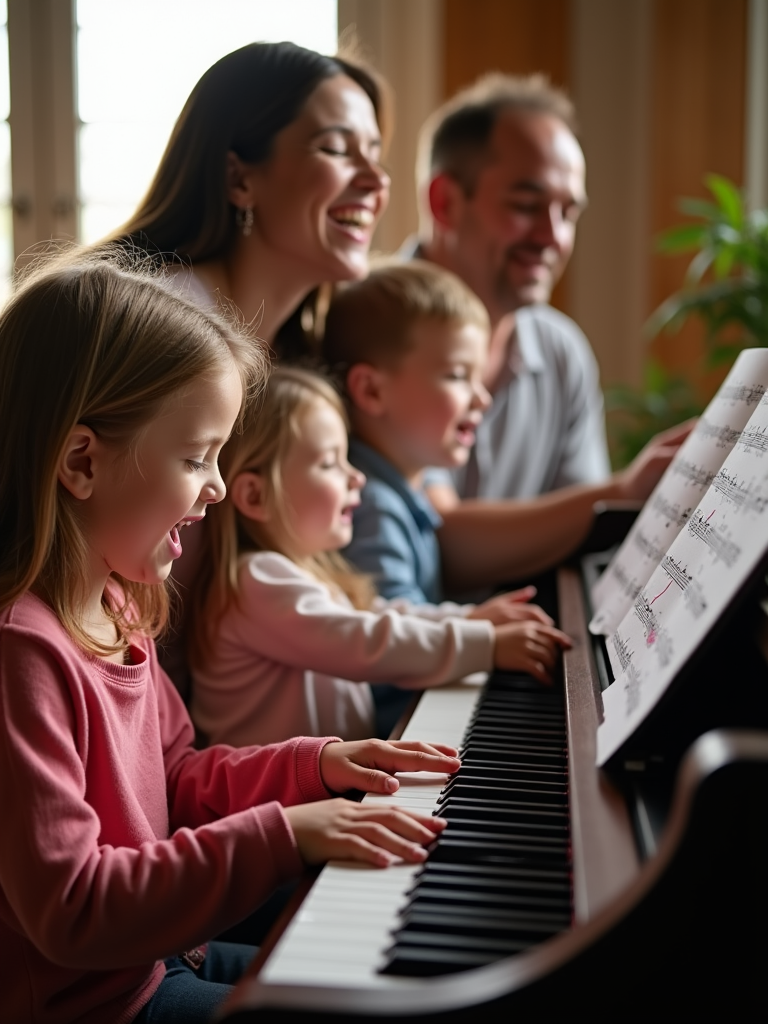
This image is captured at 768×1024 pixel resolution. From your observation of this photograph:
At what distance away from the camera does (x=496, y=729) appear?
144 centimetres

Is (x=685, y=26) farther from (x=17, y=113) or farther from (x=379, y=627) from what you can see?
(x=379, y=627)

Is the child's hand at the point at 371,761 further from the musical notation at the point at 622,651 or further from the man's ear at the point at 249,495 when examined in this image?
the man's ear at the point at 249,495

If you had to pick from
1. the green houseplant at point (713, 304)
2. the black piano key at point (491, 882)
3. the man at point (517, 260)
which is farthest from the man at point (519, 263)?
the black piano key at point (491, 882)

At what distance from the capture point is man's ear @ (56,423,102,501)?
1132mm

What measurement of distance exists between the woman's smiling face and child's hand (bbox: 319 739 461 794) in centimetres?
99

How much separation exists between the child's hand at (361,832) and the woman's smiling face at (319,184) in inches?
44.1

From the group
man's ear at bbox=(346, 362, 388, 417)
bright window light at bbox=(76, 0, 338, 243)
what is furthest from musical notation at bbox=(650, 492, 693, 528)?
bright window light at bbox=(76, 0, 338, 243)

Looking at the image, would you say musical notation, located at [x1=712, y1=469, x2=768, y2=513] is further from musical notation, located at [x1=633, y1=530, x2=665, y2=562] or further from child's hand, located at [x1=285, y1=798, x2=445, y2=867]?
child's hand, located at [x1=285, y1=798, x2=445, y2=867]

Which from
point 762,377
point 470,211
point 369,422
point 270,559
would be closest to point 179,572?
point 270,559

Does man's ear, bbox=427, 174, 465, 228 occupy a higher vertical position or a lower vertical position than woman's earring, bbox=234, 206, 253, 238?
lower

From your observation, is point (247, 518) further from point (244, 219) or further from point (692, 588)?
point (692, 588)

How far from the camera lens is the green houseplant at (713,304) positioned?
11.4 feet

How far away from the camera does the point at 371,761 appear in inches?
48.8

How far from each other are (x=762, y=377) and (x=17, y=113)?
388cm
